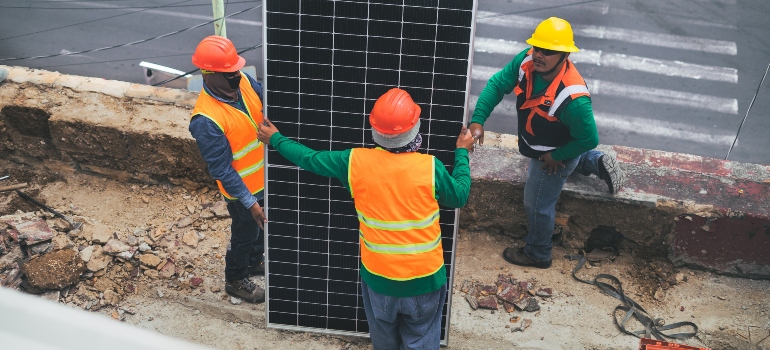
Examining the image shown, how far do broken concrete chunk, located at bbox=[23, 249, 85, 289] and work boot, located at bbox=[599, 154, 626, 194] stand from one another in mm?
4523

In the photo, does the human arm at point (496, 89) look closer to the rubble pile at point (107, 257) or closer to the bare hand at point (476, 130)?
the bare hand at point (476, 130)

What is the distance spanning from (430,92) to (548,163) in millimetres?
1531

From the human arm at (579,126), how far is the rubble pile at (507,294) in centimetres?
130

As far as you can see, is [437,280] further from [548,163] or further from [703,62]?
[703,62]

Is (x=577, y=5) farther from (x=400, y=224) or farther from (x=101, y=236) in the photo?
(x=400, y=224)

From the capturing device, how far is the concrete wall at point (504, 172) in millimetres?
6699

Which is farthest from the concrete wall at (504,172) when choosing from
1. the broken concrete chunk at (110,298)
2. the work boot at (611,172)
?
the broken concrete chunk at (110,298)

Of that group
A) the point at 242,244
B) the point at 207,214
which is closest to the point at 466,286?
the point at 242,244

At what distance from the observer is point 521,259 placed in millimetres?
6910

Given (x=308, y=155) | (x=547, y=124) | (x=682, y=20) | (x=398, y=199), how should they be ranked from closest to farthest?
(x=398, y=199) → (x=308, y=155) → (x=547, y=124) → (x=682, y=20)

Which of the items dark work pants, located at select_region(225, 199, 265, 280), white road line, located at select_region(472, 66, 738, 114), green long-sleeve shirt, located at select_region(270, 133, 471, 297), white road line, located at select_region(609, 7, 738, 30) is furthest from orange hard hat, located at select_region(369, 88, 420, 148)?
white road line, located at select_region(609, 7, 738, 30)

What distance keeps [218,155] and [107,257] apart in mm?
1990

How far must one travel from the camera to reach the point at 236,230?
240 inches

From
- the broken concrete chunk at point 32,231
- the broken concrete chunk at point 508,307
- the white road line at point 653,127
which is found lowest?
the broken concrete chunk at point 508,307
